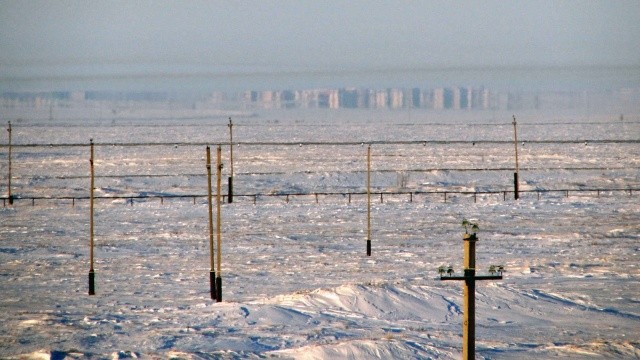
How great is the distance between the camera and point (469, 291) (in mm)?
11141

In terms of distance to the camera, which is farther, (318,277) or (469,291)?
(318,277)

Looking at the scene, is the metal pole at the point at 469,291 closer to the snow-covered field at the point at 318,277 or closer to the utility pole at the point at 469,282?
the utility pole at the point at 469,282

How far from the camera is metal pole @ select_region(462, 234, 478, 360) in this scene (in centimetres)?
1095

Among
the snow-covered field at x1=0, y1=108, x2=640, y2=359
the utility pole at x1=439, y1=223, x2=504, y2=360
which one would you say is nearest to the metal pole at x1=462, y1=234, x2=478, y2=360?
the utility pole at x1=439, y1=223, x2=504, y2=360

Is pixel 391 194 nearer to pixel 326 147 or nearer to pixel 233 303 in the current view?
pixel 233 303

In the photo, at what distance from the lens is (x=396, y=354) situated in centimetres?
1438

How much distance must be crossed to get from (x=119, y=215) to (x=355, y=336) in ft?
67.0

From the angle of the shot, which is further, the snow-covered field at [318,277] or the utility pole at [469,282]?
the snow-covered field at [318,277]

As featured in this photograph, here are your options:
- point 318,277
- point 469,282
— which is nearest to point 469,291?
point 469,282

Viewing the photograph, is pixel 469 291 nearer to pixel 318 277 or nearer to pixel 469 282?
pixel 469 282

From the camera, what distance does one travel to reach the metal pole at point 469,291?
10954 millimetres

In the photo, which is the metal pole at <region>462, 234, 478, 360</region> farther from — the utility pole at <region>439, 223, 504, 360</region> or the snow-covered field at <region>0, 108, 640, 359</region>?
the snow-covered field at <region>0, 108, 640, 359</region>

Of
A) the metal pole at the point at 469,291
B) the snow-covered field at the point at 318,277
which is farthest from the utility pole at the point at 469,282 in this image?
the snow-covered field at the point at 318,277

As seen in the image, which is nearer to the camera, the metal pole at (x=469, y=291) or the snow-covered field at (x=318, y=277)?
the metal pole at (x=469, y=291)
